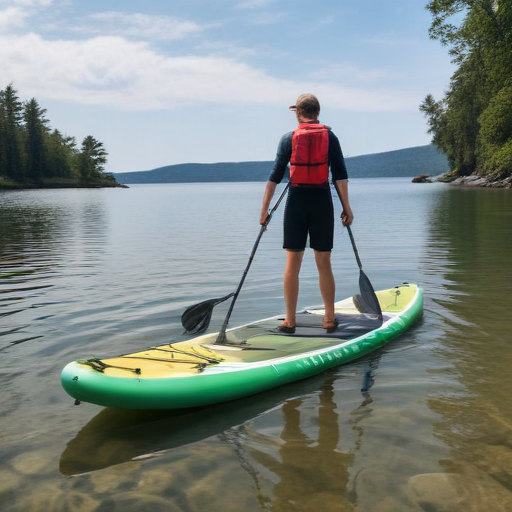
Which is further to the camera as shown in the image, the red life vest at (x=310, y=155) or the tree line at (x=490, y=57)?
the tree line at (x=490, y=57)

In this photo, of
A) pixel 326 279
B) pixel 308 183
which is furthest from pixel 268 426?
pixel 308 183

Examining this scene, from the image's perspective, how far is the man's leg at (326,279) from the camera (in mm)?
5758

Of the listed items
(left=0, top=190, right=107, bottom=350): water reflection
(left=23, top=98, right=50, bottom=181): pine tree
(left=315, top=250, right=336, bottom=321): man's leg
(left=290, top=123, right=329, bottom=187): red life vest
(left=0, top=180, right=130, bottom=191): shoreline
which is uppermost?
(left=23, top=98, right=50, bottom=181): pine tree

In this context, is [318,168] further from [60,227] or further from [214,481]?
[60,227]

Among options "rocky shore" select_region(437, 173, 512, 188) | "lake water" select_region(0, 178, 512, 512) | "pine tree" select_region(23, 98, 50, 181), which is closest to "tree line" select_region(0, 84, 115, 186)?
"pine tree" select_region(23, 98, 50, 181)

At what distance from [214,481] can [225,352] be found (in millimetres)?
1875

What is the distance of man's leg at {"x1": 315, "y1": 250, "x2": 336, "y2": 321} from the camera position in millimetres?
5758

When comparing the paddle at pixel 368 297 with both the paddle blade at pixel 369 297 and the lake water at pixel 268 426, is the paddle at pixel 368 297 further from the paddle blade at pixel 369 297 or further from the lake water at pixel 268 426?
the lake water at pixel 268 426

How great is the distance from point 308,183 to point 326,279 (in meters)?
1.03

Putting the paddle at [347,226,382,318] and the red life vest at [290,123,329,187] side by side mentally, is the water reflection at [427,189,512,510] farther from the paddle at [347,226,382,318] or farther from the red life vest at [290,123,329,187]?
the red life vest at [290,123,329,187]

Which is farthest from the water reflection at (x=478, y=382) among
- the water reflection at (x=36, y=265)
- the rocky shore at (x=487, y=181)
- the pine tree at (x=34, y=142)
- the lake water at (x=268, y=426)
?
Result: the pine tree at (x=34, y=142)

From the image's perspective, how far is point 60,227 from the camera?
77.1 ft

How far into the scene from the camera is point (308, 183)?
18.5 feet

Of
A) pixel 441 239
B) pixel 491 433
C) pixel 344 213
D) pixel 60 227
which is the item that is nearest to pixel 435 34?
pixel 441 239
